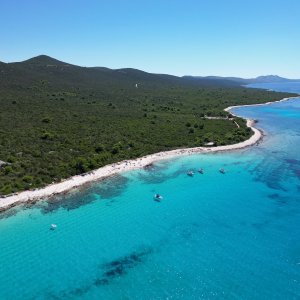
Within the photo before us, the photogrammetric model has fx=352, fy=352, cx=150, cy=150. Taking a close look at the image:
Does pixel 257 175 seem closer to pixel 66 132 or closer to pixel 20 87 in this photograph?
pixel 66 132

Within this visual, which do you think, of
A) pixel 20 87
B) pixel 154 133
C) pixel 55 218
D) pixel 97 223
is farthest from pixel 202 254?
pixel 20 87

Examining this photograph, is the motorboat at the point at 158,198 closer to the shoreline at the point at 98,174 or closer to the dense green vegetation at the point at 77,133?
the shoreline at the point at 98,174

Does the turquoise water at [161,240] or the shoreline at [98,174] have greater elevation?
the shoreline at [98,174]

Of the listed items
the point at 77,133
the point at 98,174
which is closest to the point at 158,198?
the point at 98,174

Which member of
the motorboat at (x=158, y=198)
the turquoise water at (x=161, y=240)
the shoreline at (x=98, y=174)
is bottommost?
the turquoise water at (x=161, y=240)

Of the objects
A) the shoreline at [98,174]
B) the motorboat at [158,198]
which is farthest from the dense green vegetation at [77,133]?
the motorboat at [158,198]

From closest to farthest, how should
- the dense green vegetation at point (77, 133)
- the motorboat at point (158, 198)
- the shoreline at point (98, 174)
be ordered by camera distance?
the shoreline at point (98, 174) → the motorboat at point (158, 198) → the dense green vegetation at point (77, 133)

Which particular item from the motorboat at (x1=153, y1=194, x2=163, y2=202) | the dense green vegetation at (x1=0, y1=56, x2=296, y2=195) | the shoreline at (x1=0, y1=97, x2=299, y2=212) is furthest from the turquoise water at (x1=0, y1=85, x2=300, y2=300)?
the dense green vegetation at (x1=0, y1=56, x2=296, y2=195)

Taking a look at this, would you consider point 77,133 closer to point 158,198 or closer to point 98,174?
point 98,174

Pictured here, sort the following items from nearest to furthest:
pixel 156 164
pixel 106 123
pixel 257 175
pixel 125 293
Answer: pixel 125 293
pixel 257 175
pixel 156 164
pixel 106 123
